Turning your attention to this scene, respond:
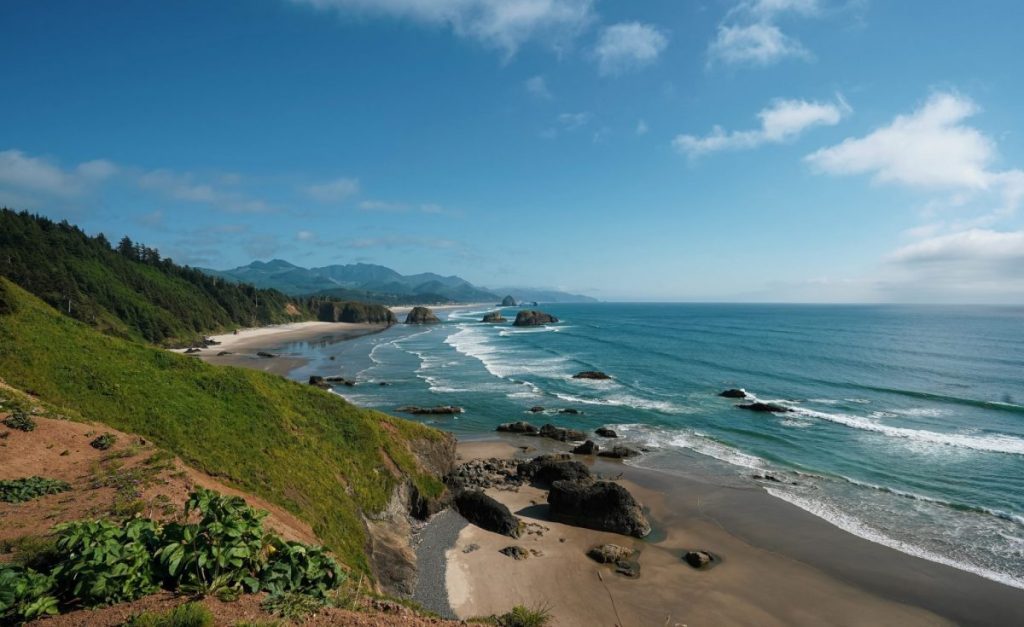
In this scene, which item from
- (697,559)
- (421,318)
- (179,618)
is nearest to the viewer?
(179,618)

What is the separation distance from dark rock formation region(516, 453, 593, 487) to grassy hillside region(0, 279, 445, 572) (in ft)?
25.8

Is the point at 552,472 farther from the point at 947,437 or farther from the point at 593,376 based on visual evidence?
the point at 593,376

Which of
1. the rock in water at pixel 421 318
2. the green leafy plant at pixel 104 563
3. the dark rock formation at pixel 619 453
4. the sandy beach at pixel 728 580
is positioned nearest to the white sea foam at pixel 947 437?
the sandy beach at pixel 728 580

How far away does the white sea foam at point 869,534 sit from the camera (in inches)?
744

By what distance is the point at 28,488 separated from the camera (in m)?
10.7

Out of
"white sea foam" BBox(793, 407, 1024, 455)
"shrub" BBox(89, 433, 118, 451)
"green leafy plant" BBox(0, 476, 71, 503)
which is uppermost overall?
"shrub" BBox(89, 433, 118, 451)

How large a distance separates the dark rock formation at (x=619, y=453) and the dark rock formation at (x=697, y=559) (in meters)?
12.8

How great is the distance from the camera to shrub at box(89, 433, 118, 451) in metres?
13.3

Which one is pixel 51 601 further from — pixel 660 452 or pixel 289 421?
pixel 660 452

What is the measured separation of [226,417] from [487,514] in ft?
38.9

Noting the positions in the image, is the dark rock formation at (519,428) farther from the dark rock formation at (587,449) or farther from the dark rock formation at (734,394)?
the dark rock formation at (734,394)

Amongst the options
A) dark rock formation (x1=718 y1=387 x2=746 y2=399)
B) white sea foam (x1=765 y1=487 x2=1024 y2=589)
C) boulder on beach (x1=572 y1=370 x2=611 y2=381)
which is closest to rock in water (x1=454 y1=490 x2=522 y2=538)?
white sea foam (x1=765 y1=487 x2=1024 y2=589)

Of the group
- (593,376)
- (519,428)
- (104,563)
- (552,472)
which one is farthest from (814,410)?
(104,563)

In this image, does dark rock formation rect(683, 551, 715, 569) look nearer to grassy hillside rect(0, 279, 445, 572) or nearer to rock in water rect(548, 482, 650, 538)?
rock in water rect(548, 482, 650, 538)
